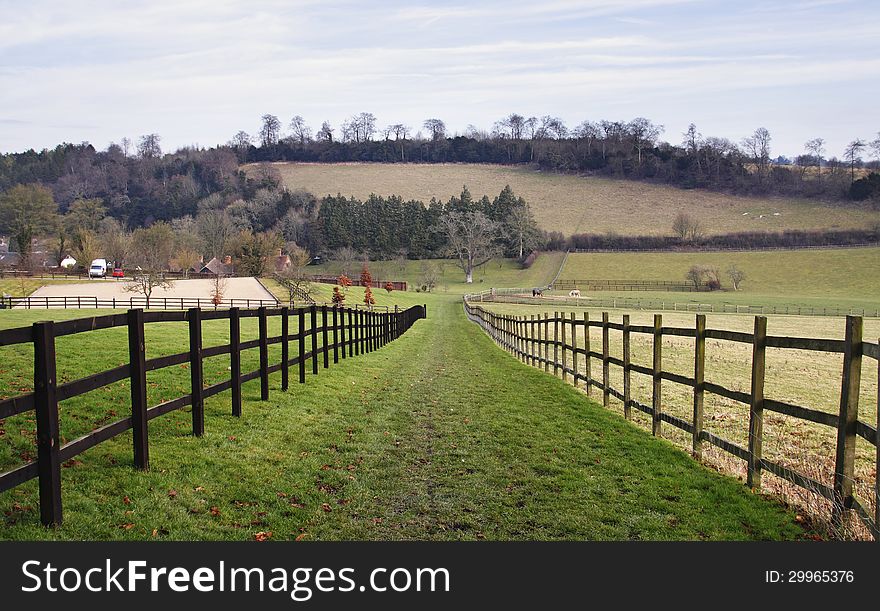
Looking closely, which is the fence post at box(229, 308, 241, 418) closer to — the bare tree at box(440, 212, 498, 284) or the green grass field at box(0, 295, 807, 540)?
the green grass field at box(0, 295, 807, 540)

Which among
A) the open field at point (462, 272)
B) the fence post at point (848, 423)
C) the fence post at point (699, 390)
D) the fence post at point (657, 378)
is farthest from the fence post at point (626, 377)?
the open field at point (462, 272)

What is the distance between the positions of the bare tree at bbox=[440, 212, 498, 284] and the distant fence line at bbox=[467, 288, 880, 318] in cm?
2864

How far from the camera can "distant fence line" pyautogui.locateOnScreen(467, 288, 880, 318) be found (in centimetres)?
6181

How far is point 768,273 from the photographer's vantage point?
100375mm

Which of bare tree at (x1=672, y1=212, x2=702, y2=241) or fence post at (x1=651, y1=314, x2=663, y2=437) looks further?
bare tree at (x1=672, y1=212, x2=702, y2=241)

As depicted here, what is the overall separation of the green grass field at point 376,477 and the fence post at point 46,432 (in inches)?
7.0

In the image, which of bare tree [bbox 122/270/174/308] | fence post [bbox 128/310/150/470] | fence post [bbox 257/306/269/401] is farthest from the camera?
bare tree [bbox 122/270/174/308]

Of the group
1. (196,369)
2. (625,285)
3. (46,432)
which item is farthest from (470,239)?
(46,432)

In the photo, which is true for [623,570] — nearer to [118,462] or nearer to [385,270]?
[118,462]

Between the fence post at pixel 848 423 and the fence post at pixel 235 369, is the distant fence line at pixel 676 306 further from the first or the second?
the fence post at pixel 235 369

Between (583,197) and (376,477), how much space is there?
154014mm

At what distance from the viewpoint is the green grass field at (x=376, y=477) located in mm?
5723

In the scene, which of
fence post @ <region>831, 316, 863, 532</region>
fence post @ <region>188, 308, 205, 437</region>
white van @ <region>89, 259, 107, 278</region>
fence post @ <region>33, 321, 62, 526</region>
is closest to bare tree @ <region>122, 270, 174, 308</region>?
white van @ <region>89, 259, 107, 278</region>

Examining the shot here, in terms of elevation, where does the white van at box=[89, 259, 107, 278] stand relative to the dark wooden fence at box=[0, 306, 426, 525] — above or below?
below
